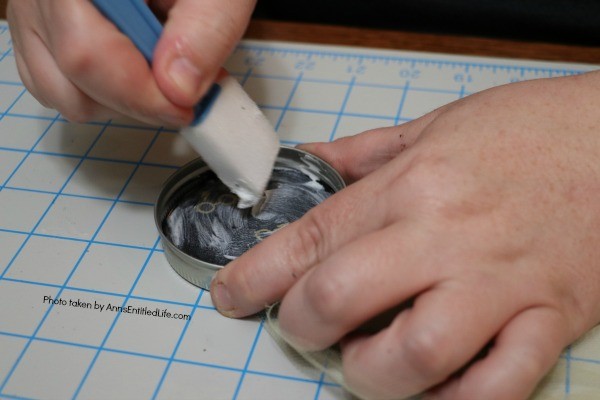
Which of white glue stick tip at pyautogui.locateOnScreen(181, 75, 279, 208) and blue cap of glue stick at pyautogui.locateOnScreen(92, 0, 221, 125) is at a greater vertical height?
blue cap of glue stick at pyautogui.locateOnScreen(92, 0, 221, 125)

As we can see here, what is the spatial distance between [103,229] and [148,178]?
15 centimetres

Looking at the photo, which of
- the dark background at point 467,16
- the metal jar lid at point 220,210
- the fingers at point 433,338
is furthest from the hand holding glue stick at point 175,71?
the dark background at point 467,16

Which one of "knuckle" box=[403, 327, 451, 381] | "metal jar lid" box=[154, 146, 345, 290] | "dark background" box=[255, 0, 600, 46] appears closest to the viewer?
"knuckle" box=[403, 327, 451, 381]

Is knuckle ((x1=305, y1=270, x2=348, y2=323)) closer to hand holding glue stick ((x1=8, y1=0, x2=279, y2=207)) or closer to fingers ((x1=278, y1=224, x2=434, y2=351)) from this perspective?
fingers ((x1=278, y1=224, x2=434, y2=351))

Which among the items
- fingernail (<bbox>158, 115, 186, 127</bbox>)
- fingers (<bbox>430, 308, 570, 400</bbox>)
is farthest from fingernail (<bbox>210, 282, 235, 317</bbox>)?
fingers (<bbox>430, 308, 570, 400</bbox>)

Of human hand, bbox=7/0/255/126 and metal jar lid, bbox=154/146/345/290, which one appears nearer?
human hand, bbox=7/0/255/126

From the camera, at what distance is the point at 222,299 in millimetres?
1067

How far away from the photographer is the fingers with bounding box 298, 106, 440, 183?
46.3 inches

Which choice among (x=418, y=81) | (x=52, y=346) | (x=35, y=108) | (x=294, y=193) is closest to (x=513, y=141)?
(x=294, y=193)

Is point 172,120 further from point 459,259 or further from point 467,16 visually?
point 467,16

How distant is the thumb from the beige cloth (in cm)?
38

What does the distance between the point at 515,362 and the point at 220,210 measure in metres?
0.58

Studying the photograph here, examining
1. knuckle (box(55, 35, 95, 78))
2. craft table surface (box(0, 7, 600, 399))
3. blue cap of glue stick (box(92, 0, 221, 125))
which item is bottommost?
craft table surface (box(0, 7, 600, 399))

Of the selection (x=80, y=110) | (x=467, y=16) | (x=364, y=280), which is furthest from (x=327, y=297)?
(x=467, y=16)
